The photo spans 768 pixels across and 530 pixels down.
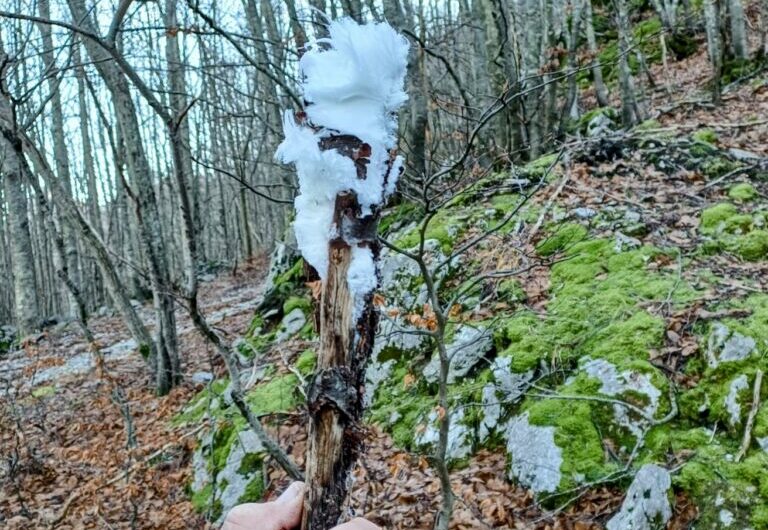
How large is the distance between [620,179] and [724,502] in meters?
4.37

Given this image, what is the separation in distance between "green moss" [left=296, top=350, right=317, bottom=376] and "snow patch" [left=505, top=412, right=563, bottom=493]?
2.47m

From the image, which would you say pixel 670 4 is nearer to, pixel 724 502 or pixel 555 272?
pixel 555 272

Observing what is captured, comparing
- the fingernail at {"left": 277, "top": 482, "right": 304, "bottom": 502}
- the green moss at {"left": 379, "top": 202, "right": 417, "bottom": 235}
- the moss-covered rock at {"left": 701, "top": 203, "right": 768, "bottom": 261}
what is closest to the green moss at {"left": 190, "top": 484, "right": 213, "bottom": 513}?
the green moss at {"left": 379, "top": 202, "right": 417, "bottom": 235}

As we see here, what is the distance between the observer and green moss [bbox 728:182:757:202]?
5.64 m

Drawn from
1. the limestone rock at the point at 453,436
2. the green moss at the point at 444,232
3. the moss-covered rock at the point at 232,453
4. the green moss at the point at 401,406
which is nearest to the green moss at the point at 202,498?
the moss-covered rock at the point at 232,453

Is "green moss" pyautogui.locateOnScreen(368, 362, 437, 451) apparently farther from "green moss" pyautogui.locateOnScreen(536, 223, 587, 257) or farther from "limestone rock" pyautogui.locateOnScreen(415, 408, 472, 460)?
"green moss" pyautogui.locateOnScreen(536, 223, 587, 257)

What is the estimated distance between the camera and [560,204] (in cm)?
642

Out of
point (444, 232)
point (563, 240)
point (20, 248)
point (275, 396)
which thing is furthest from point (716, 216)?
point (20, 248)

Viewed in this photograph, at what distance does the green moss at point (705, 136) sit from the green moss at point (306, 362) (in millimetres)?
5259

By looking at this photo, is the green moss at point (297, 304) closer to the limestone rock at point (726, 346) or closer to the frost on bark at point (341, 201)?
the limestone rock at point (726, 346)

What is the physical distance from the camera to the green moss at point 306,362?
593 cm

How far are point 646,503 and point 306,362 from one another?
3.74 metres

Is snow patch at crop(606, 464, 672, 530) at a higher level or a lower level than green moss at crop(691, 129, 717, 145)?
lower

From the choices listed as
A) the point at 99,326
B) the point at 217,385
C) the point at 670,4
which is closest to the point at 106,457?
the point at 217,385
